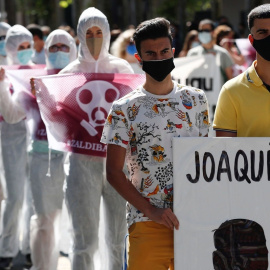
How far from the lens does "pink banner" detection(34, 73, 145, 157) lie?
6.79 metres

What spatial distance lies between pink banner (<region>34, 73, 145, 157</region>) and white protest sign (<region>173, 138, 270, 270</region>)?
191 cm

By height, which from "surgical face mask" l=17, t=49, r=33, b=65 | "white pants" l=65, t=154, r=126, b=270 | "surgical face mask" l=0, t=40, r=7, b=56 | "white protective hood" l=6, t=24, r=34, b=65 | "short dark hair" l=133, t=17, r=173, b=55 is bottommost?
"white pants" l=65, t=154, r=126, b=270

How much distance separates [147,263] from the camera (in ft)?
16.2

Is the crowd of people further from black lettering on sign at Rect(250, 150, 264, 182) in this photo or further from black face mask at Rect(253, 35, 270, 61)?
black lettering on sign at Rect(250, 150, 264, 182)

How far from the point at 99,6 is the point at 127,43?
21897mm

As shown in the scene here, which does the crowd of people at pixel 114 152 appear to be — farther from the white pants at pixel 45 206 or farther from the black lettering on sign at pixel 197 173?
the black lettering on sign at pixel 197 173

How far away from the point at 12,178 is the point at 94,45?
2.23 meters

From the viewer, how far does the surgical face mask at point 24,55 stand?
30.9 feet

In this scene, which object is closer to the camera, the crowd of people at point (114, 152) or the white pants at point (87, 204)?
the crowd of people at point (114, 152)

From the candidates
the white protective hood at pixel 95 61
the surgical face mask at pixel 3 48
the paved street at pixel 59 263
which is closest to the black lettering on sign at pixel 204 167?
the white protective hood at pixel 95 61

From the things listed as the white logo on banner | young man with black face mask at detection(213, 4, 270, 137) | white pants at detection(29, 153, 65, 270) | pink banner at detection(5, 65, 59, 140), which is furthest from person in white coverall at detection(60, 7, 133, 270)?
young man with black face mask at detection(213, 4, 270, 137)

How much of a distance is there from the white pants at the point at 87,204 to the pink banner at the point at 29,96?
3.81 feet

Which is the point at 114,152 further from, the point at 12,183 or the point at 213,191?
the point at 12,183

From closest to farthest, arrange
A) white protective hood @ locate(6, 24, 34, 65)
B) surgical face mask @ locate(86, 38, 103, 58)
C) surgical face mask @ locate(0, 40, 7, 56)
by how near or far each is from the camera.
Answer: surgical face mask @ locate(86, 38, 103, 58), white protective hood @ locate(6, 24, 34, 65), surgical face mask @ locate(0, 40, 7, 56)
